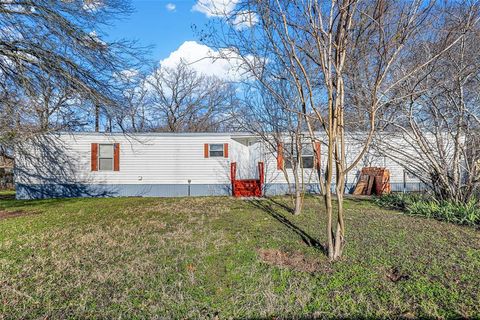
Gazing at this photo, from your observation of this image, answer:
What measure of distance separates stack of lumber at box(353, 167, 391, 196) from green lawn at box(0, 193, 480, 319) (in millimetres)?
5311

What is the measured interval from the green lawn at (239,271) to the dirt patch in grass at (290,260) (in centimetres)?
1

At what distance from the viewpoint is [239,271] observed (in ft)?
10.0

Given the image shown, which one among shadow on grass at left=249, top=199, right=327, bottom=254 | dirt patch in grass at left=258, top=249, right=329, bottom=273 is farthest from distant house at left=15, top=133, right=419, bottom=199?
dirt patch in grass at left=258, top=249, right=329, bottom=273

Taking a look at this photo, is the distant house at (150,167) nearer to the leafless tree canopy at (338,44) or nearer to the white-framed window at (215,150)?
the white-framed window at (215,150)

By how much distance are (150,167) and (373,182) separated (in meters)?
8.21

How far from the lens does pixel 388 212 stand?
20.2ft

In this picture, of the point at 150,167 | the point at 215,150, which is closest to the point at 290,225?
the point at 215,150

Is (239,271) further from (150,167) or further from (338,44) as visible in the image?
(150,167)

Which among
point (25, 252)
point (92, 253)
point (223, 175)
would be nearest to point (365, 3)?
point (92, 253)

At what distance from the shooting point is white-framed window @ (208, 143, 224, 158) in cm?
1134

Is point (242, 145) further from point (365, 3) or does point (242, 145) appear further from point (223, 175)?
point (365, 3)

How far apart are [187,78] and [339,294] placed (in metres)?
23.3

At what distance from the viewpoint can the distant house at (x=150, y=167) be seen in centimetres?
1098

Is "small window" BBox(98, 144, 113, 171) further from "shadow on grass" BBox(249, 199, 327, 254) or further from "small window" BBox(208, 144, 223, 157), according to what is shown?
"shadow on grass" BBox(249, 199, 327, 254)
